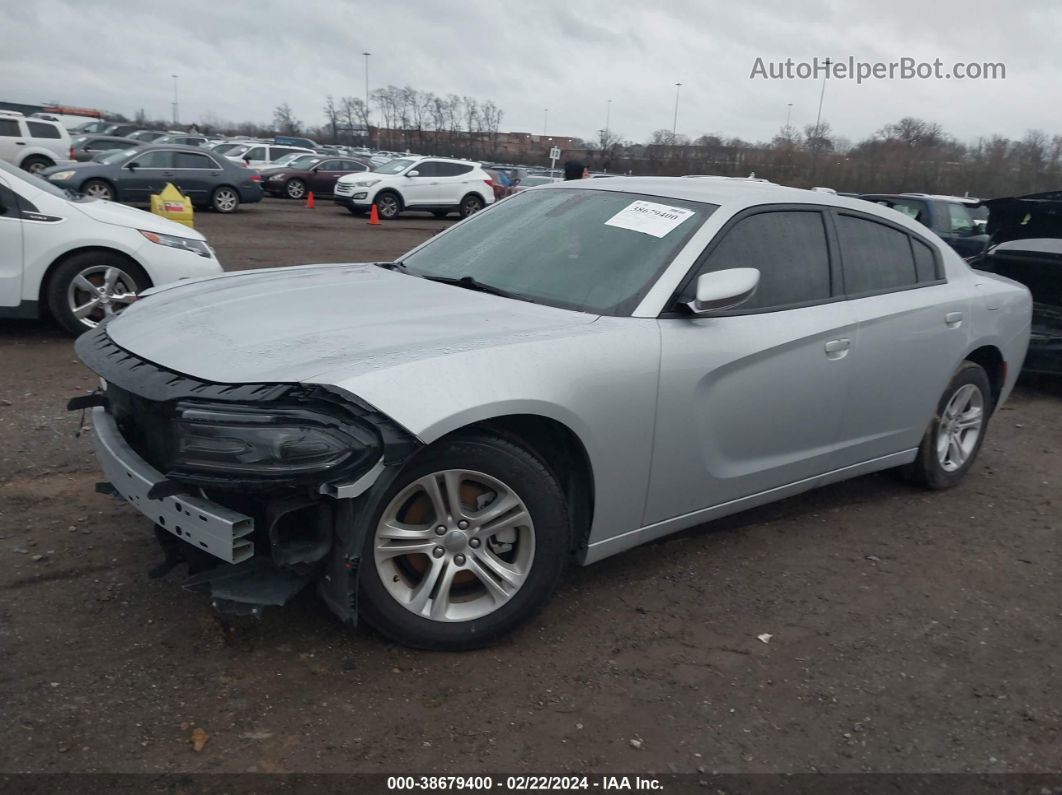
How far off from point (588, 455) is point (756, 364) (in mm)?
944

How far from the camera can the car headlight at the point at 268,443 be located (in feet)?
8.83

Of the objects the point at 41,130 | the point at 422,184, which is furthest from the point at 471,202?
the point at 41,130

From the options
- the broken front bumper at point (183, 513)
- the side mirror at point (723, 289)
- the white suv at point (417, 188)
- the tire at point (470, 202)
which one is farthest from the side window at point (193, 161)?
the side mirror at point (723, 289)

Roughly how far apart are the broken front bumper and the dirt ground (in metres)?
0.49

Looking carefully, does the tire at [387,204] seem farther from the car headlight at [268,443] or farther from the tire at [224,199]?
the car headlight at [268,443]

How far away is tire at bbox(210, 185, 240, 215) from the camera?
828 inches

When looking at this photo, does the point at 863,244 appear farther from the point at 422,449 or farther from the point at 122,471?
the point at 122,471

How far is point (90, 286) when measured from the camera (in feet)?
23.4

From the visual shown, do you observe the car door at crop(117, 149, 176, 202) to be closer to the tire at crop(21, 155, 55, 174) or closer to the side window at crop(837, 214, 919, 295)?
the tire at crop(21, 155, 55, 174)

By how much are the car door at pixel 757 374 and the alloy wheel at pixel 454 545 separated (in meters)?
0.65

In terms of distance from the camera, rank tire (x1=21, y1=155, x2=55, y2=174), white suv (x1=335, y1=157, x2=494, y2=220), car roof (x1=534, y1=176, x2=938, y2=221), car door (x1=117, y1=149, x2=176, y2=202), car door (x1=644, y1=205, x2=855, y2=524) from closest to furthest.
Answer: car door (x1=644, y1=205, x2=855, y2=524) → car roof (x1=534, y1=176, x2=938, y2=221) → car door (x1=117, y1=149, x2=176, y2=202) → tire (x1=21, y1=155, x2=55, y2=174) → white suv (x1=335, y1=157, x2=494, y2=220)

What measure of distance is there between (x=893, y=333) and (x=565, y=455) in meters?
2.02

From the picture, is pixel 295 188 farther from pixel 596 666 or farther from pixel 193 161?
pixel 596 666

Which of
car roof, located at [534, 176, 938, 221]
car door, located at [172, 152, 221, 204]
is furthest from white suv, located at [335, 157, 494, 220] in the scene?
car roof, located at [534, 176, 938, 221]
